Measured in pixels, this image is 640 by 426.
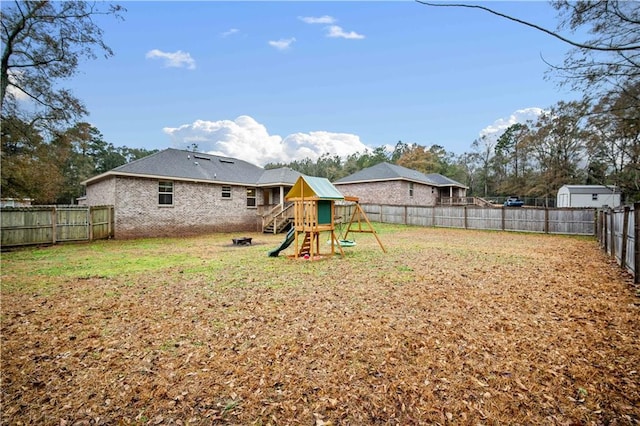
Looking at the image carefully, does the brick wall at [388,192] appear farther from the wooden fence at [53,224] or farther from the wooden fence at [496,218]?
the wooden fence at [53,224]

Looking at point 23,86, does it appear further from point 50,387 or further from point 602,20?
point 602,20

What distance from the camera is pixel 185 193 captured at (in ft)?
57.7

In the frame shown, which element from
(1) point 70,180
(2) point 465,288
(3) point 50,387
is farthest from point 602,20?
(1) point 70,180

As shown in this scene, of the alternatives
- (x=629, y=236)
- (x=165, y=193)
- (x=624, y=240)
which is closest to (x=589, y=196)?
(x=624, y=240)

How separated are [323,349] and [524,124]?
49987 mm

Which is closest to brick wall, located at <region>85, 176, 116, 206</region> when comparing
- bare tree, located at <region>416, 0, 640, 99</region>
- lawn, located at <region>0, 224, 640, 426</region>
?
lawn, located at <region>0, 224, 640, 426</region>

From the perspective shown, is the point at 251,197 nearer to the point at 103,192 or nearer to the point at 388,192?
the point at 103,192

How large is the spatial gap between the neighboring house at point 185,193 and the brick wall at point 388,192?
925 centimetres

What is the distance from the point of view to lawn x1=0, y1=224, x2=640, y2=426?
2.55 metres

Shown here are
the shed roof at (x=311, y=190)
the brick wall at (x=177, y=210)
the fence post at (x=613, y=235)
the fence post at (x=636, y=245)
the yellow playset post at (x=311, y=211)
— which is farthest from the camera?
the brick wall at (x=177, y=210)

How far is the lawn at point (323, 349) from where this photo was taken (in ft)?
8.36

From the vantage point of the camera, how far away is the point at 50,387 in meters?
2.93

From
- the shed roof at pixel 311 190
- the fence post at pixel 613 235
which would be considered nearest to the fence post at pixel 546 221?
the fence post at pixel 613 235

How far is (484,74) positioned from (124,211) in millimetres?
19629
